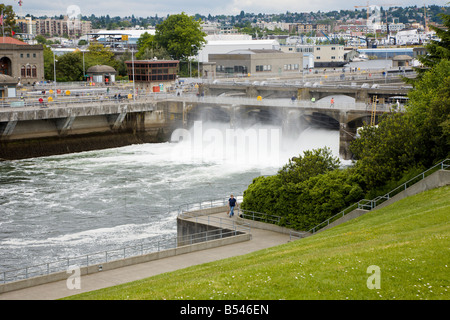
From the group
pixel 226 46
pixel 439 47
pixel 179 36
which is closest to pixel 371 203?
pixel 439 47

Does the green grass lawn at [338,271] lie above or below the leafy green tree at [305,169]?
below

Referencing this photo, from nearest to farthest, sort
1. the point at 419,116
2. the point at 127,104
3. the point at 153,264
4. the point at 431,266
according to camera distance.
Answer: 1. the point at 431,266
2. the point at 153,264
3. the point at 419,116
4. the point at 127,104

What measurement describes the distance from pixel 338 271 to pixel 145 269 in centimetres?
1030

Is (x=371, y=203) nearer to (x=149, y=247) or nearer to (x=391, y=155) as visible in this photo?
(x=391, y=155)

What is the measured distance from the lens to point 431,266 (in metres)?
18.4

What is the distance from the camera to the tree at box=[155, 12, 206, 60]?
12600 centimetres

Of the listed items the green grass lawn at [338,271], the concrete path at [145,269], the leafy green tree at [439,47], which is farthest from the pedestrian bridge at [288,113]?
the green grass lawn at [338,271]

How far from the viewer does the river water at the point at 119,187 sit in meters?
38.8

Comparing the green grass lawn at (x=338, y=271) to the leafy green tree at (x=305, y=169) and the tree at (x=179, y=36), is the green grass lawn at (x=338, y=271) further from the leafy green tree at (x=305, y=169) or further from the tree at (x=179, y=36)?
the tree at (x=179, y=36)

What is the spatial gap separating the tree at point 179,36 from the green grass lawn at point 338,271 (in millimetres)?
103350

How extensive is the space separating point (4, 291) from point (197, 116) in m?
58.9
